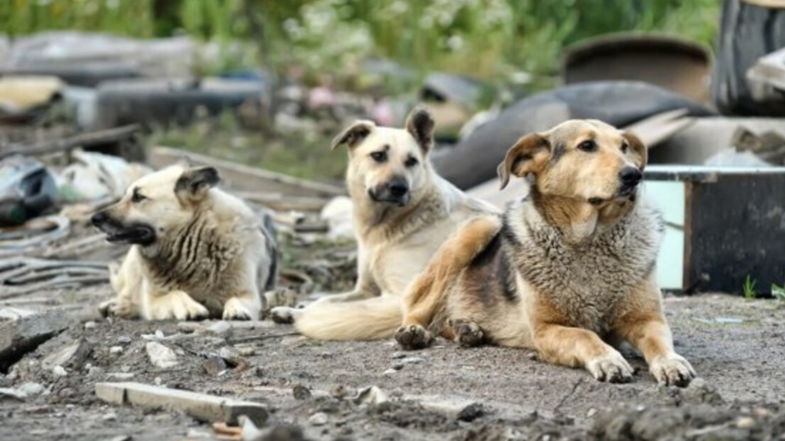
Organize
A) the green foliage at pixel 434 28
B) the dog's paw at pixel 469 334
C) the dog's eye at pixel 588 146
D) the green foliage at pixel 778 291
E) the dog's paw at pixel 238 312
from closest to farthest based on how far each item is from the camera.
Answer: the dog's eye at pixel 588 146 → the dog's paw at pixel 469 334 → the dog's paw at pixel 238 312 → the green foliage at pixel 778 291 → the green foliage at pixel 434 28

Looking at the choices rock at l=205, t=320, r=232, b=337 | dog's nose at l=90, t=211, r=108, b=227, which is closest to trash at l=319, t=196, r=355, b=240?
dog's nose at l=90, t=211, r=108, b=227

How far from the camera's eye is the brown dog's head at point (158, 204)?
28.4 ft

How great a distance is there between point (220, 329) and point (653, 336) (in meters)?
2.37

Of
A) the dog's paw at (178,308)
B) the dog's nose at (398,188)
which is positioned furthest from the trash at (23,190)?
the dog's nose at (398,188)

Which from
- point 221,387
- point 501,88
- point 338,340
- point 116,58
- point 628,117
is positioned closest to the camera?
point 221,387

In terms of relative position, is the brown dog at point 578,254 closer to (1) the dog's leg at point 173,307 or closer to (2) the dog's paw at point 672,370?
(2) the dog's paw at point 672,370

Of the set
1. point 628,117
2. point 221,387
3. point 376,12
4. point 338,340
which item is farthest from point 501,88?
point 221,387

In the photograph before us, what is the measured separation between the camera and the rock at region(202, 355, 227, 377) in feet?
21.7

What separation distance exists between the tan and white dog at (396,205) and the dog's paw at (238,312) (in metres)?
0.35

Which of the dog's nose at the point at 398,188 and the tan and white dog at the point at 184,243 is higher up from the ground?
the dog's nose at the point at 398,188

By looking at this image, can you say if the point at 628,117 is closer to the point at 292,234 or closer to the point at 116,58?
the point at 292,234

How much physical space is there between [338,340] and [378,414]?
199 cm

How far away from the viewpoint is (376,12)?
65.5ft

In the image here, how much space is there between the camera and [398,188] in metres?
8.55
